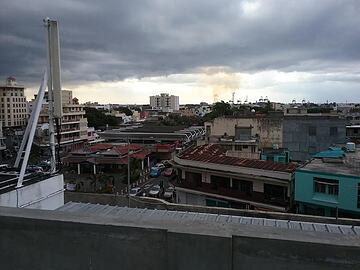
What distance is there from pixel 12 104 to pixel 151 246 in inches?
2868


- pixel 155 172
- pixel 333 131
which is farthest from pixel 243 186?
pixel 155 172

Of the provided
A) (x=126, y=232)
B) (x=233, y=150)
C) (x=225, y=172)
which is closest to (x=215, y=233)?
(x=126, y=232)

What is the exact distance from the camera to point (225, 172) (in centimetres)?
1748

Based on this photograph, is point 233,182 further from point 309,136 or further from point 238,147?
point 309,136

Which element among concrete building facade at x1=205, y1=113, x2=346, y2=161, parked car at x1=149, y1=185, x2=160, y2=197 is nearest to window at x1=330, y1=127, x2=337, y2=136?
concrete building facade at x1=205, y1=113, x2=346, y2=161

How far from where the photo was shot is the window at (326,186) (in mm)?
13617

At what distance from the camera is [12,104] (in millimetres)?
67062

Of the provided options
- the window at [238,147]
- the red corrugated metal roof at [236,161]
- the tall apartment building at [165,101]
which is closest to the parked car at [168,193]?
the red corrugated metal roof at [236,161]

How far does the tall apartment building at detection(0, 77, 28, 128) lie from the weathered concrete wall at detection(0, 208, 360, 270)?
67.1m

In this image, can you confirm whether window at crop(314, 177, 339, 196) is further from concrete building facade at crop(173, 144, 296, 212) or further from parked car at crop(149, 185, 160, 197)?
parked car at crop(149, 185, 160, 197)

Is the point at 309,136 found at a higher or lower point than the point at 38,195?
lower

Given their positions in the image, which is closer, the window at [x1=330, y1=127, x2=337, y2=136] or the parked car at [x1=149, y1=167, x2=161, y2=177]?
the window at [x1=330, y1=127, x2=337, y2=136]

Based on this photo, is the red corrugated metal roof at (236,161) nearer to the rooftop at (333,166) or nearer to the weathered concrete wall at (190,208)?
the rooftop at (333,166)

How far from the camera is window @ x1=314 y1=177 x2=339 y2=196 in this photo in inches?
536
